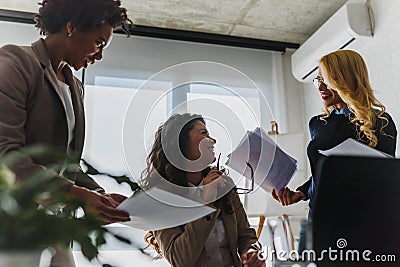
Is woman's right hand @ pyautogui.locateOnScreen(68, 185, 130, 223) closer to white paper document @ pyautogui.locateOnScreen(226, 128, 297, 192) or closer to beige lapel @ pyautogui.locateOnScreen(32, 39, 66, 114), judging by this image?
beige lapel @ pyautogui.locateOnScreen(32, 39, 66, 114)

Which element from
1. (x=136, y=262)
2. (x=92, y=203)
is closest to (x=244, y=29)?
(x=136, y=262)

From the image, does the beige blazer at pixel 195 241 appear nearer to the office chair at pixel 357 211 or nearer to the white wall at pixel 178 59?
the office chair at pixel 357 211

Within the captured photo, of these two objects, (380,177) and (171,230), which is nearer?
(380,177)

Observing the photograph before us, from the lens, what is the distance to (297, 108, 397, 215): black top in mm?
1242

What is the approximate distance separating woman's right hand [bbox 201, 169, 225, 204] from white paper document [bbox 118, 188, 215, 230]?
16 cm

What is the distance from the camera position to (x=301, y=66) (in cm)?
234

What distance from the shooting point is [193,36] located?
2.37 meters

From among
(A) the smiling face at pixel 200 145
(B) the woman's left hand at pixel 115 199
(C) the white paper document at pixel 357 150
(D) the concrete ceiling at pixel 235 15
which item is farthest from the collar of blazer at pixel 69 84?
(D) the concrete ceiling at pixel 235 15

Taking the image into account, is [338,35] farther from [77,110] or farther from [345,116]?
[77,110]

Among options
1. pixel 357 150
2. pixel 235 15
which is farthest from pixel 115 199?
pixel 235 15

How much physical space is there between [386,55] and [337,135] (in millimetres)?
799

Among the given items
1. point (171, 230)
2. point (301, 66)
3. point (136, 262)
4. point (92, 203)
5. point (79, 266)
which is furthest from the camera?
point (301, 66)

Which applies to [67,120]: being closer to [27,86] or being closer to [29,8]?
[27,86]

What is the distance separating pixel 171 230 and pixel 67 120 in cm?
41
